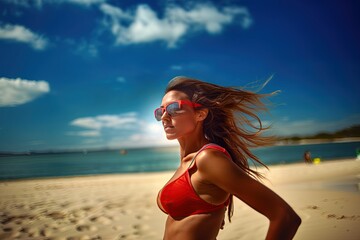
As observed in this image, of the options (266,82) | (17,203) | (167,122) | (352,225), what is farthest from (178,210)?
(17,203)

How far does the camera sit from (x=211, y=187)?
1.38 meters

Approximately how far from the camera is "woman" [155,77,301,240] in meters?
1.21

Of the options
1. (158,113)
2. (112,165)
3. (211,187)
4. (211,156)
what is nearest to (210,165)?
(211,156)

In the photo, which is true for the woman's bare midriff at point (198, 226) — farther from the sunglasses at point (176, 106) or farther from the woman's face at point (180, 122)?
the sunglasses at point (176, 106)

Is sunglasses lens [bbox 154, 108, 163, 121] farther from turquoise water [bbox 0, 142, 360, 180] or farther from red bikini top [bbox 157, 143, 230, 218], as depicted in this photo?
turquoise water [bbox 0, 142, 360, 180]

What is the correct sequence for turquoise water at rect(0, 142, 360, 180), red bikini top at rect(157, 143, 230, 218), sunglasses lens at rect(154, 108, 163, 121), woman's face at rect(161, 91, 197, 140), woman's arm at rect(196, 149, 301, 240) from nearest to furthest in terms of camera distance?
1. woman's arm at rect(196, 149, 301, 240)
2. red bikini top at rect(157, 143, 230, 218)
3. woman's face at rect(161, 91, 197, 140)
4. sunglasses lens at rect(154, 108, 163, 121)
5. turquoise water at rect(0, 142, 360, 180)

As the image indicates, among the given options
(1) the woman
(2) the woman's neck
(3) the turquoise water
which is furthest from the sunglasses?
(3) the turquoise water

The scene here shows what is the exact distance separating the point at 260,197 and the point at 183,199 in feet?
1.27

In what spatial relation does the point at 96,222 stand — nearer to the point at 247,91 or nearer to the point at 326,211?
the point at 326,211

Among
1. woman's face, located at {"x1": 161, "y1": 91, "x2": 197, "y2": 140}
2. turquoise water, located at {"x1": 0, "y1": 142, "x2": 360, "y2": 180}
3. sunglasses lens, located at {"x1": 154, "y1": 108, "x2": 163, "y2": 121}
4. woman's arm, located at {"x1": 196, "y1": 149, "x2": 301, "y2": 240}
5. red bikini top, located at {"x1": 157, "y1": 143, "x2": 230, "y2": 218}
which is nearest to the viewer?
woman's arm, located at {"x1": 196, "y1": 149, "x2": 301, "y2": 240}

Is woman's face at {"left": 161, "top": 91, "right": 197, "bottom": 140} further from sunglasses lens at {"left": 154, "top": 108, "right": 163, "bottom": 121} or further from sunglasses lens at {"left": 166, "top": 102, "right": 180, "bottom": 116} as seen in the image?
sunglasses lens at {"left": 154, "top": 108, "right": 163, "bottom": 121}

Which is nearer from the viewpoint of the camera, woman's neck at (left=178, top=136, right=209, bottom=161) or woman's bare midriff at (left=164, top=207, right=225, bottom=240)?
woman's bare midriff at (left=164, top=207, right=225, bottom=240)

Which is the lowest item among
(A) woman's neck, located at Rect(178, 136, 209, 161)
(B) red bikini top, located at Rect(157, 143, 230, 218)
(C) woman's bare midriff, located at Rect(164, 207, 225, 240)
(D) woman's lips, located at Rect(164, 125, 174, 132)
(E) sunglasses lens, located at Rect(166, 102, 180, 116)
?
(C) woman's bare midriff, located at Rect(164, 207, 225, 240)

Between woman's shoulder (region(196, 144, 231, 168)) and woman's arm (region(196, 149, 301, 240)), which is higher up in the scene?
woman's shoulder (region(196, 144, 231, 168))
